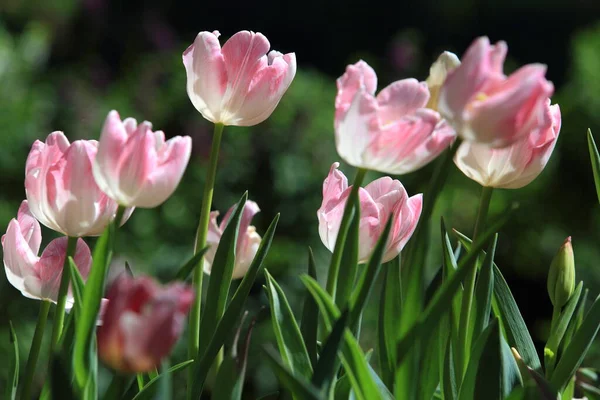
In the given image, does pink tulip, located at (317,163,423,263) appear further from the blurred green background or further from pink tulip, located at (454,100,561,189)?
the blurred green background

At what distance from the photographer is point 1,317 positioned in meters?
2.69

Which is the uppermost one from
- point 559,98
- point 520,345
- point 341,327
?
point 341,327

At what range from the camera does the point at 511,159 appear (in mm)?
663

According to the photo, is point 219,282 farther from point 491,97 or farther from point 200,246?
point 491,97

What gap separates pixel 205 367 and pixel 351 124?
21 centimetres

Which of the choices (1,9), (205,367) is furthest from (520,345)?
(1,9)

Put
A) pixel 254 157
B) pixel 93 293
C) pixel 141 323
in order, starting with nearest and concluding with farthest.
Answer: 1. pixel 141 323
2. pixel 93 293
3. pixel 254 157

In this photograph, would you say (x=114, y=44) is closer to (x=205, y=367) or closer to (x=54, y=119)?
(x=54, y=119)

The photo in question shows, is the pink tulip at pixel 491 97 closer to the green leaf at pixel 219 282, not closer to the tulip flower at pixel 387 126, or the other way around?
the tulip flower at pixel 387 126

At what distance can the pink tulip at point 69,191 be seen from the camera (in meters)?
0.60

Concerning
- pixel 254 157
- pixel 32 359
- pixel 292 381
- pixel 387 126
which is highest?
pixel 387 126

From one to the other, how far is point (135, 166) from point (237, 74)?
0.52 feet

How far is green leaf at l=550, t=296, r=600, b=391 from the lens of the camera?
0.65 meters

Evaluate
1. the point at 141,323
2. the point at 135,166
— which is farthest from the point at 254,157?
the point at 141,323
